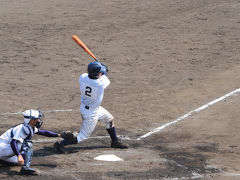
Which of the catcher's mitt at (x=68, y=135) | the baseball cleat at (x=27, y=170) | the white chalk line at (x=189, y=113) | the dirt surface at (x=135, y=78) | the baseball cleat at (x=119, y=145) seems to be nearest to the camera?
the baseball cleat at (x=27, y=170)

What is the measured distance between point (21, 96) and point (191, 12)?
8797 mm

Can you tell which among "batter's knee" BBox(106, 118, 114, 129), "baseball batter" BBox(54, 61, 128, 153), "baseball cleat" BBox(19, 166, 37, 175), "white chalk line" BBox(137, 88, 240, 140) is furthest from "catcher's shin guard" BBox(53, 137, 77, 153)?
"white chalk line" BBox(137, 88, 240, 140)

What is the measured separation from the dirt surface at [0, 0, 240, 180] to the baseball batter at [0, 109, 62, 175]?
0.23m

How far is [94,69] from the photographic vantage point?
8891 millimetres

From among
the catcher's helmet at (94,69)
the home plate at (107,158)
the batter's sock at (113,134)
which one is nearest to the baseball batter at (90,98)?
the catcher's helmet at (94,69)

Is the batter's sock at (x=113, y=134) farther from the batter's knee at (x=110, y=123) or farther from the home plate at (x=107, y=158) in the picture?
the home plate at (x=107, y=158)

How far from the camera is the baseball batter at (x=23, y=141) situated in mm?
7723

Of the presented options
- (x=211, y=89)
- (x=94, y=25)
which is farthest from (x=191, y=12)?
(x=211, y=89)

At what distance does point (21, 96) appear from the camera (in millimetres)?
12664

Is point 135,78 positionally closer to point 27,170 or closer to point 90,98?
point 90,98

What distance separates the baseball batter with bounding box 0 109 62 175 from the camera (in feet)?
25.3

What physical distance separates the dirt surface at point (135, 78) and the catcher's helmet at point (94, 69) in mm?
1296

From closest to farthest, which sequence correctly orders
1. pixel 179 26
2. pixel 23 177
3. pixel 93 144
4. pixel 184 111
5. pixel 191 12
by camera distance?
pixel 23 177 < pixel 93 144 < pixel 184 111 < pixel 179 26 < pixel 191 12

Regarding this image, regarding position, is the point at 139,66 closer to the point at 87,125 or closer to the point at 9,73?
the point at 9,73
